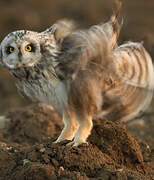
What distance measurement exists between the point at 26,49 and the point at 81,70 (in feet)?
1.82

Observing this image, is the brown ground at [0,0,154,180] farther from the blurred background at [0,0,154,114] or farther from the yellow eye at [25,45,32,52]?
the blurred background at [0,0,154,114]

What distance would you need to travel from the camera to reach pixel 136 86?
426 centimetres

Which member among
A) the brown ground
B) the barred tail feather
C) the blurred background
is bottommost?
the brown ground

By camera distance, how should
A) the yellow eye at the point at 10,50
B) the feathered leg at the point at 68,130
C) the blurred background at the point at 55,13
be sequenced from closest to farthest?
1. the yellow eye at the point at 10,50
2. the feathered leg at the point at 68,130
3. the blurred background at the point at 55,13

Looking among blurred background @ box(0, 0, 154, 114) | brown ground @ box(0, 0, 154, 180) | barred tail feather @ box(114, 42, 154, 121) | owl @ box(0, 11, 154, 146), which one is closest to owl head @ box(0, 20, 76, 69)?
owl @ box(0, 11, 154, 146)

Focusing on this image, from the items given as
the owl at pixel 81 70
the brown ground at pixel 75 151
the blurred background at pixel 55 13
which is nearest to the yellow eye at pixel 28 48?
the owl at pixel 81 70

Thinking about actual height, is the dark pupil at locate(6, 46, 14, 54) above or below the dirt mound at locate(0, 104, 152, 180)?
above

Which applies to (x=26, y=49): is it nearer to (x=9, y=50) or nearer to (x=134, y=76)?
(x=9, y=50)

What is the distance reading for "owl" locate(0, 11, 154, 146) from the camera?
3.97 metres

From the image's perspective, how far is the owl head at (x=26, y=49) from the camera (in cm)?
394

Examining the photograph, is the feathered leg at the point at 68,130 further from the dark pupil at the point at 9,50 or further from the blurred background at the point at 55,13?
the blurred background at the point at 55,13

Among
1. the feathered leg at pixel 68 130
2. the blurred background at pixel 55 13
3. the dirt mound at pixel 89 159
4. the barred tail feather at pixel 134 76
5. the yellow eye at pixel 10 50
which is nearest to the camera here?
the dirt mound at pixel 89 159

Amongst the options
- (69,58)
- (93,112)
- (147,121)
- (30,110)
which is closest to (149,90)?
(93,112)

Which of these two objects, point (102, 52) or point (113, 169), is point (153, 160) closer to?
point (113, 169)
